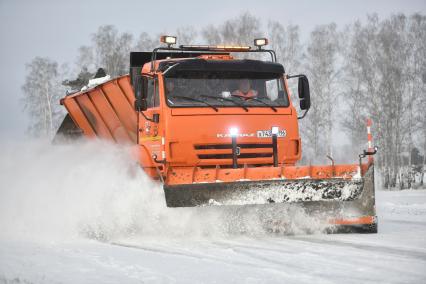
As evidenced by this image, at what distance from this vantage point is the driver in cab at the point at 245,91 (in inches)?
338

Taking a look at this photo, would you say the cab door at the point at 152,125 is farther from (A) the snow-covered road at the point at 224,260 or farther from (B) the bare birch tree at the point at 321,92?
(B) the bare birch tree at the point at 321,92

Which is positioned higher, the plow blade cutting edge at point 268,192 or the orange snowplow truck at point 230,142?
the orange snowplow truck at point 230,142

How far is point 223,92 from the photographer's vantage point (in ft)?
27.9

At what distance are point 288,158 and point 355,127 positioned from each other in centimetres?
2065

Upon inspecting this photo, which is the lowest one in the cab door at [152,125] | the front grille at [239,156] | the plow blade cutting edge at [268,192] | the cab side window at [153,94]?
the plow blade cutting edge at [268,192]

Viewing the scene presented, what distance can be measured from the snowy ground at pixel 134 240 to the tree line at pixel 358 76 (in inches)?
674

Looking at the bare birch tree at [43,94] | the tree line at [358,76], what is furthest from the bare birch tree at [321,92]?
the bare birch tree at [43,94]

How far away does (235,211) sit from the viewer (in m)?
7.72

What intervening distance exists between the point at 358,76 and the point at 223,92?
70.0 ft

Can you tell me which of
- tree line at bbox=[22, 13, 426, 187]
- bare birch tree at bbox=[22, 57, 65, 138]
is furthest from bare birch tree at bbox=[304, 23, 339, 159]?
bare birch tree at bbox=[22, 57, 65, 138]

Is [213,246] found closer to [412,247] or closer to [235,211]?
[235,211]

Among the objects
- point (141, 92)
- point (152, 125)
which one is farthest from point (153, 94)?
point (152, 125)

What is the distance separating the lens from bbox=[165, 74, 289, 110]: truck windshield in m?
8.31

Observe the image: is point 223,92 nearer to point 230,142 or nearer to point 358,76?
point 230,142
